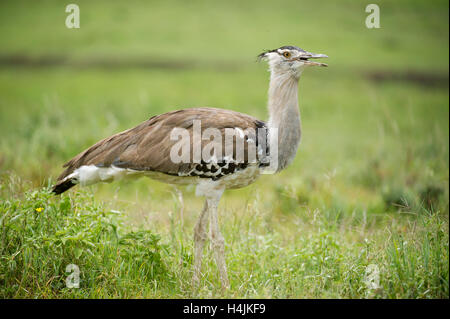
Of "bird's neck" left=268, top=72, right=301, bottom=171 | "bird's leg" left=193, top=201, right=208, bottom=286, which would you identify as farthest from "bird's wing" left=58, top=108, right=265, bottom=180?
"bird's leg" left=193, top=201, right=208, bottom=286

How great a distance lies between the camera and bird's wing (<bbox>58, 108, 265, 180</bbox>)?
113 inches

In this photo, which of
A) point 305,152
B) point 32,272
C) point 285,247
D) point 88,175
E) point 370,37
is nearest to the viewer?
point 32,272

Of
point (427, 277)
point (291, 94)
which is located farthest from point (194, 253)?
point (427, 277)

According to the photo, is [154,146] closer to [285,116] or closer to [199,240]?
[199,240]

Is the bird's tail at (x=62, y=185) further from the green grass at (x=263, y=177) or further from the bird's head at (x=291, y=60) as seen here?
the bird's head at (x=291, y=60)

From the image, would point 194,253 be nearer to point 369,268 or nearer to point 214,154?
point 214,154

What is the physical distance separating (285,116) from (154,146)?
0.78 metres

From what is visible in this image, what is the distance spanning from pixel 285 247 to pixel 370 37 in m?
8.14

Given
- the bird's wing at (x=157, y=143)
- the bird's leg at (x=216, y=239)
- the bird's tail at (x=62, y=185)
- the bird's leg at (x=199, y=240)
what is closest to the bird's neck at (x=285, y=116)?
the bird's wing at (x=157, y=143)

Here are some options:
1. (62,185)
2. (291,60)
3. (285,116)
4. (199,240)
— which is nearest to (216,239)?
A: (199,240)

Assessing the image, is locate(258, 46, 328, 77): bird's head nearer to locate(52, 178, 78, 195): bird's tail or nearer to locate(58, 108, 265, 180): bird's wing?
locate(58, 108, 265, 180): bird's wing

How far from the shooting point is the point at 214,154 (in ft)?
9.32
